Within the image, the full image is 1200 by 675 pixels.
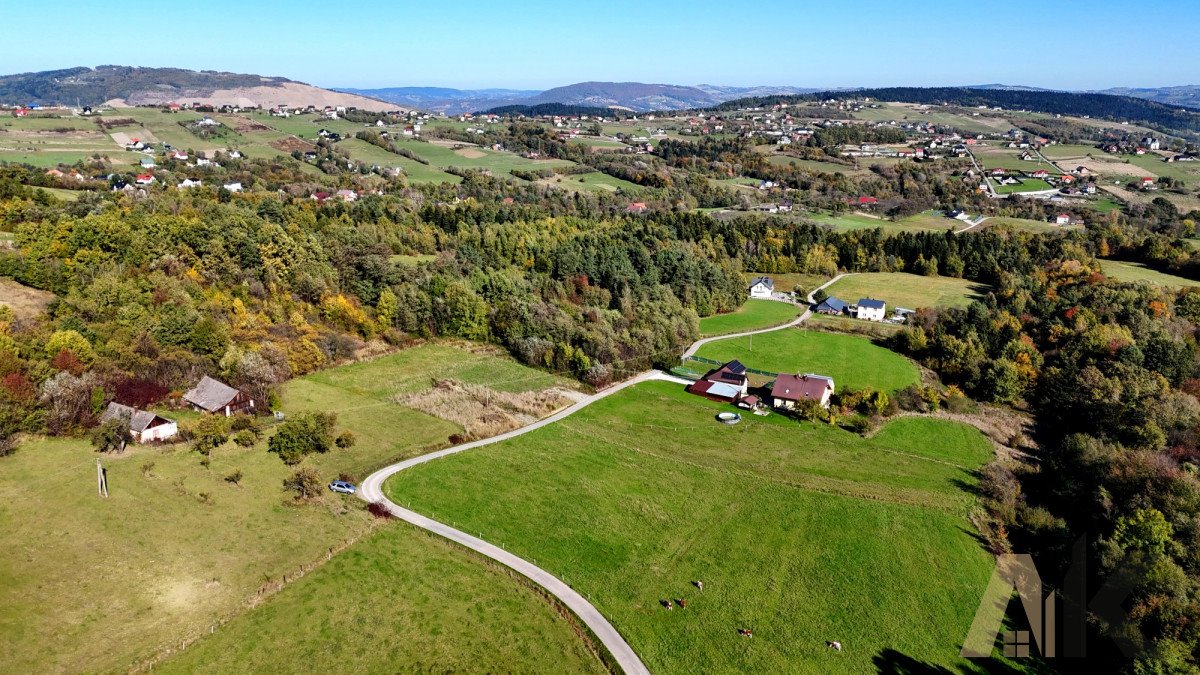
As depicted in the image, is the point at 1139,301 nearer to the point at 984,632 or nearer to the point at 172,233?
the point at 984,632

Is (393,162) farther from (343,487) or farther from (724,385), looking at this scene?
(343,487)

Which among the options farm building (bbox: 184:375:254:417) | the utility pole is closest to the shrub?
farm building (bbox: 184:375:254:417)

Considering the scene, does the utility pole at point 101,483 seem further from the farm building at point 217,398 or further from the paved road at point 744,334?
the paved road at point 744,334

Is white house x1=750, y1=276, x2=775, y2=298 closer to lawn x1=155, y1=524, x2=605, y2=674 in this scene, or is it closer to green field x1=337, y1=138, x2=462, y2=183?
lawn x1=155, y1=524, x2=605, y2=674

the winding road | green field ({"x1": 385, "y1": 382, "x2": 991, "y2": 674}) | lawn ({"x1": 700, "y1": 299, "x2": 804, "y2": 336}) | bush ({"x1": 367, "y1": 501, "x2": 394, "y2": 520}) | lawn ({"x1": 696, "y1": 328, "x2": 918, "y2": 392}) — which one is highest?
bush ({"x1": 367, "y1": 501, "x2": 394, "y2": 520})

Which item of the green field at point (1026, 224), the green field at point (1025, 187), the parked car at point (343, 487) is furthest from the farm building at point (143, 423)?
the green field at point (1025, 187)

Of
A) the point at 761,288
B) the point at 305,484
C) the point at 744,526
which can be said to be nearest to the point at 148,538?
the point at 305,484
